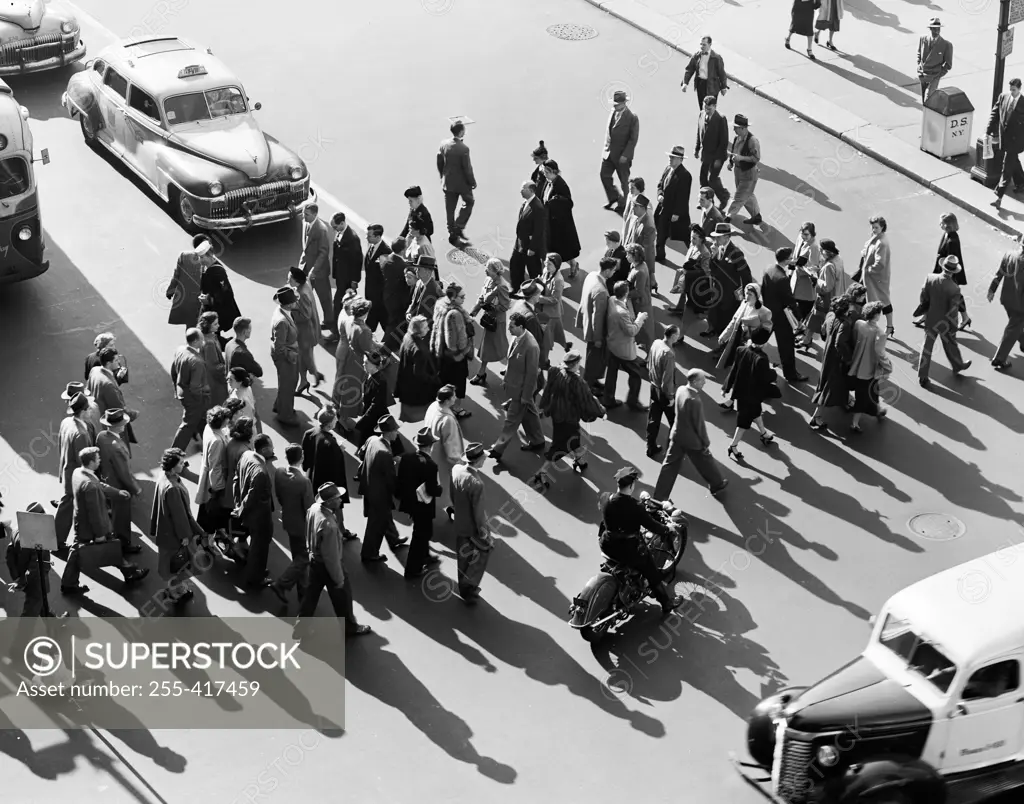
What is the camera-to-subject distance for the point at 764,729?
11594 mm

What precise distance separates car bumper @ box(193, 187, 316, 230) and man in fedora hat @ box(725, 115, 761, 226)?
20.5 ft

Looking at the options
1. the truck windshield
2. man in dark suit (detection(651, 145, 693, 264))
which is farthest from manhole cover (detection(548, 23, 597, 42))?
the truck windshield

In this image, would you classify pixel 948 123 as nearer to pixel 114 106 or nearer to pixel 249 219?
pixel 249 219

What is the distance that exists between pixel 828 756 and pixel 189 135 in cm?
1422

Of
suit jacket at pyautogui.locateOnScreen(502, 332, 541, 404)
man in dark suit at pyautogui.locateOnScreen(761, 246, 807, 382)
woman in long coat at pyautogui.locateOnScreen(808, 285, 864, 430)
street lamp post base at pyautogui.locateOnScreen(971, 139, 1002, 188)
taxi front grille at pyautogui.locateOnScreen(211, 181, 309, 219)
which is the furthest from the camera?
street lamp post base at pyautogui.locateOnScreen(971, 139, 1002, 188)

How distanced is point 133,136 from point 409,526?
384 inches

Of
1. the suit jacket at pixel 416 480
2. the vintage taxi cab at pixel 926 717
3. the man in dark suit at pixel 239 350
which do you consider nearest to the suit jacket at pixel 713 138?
the man in dark suit at pixel 239 350

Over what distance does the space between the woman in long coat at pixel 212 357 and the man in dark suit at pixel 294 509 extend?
7.67 ft

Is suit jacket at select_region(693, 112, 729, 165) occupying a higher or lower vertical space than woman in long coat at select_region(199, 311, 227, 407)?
higher

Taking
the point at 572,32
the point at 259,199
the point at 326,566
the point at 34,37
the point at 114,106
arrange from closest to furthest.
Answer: the point at 326,566 < the point at 259,199 < the point at 114,106 < the point at 34,37 < the point at 572,32

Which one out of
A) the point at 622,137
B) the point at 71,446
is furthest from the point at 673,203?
the point at 71,446

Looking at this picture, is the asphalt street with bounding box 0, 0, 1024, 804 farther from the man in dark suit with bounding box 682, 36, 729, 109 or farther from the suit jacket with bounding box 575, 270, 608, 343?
the suit jacket with bounding box 575, 270, 608, 343

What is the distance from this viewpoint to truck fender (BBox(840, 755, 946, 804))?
10.7 meters

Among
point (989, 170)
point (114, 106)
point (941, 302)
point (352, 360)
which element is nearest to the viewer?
point (352, 360)
